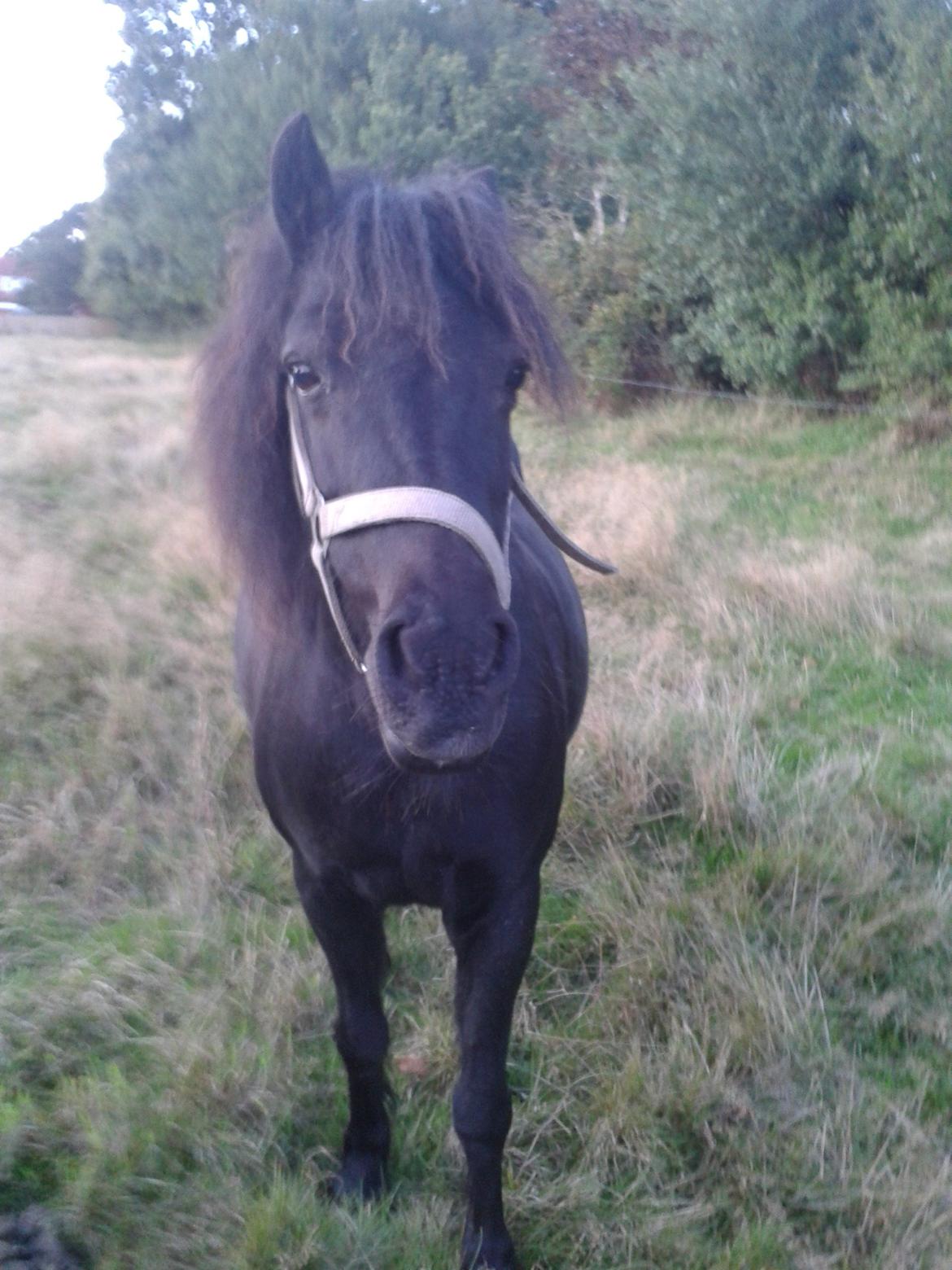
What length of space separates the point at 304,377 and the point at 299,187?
0.40m

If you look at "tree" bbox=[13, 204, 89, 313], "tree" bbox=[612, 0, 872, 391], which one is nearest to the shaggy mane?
"tree" bbox=[612, 0, 872, 391]

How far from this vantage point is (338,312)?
1.79 metres

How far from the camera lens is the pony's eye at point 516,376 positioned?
191 centimetres

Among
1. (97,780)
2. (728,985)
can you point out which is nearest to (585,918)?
(728,985)

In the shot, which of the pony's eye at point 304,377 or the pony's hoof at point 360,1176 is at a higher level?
the pony's eye at point 304,377

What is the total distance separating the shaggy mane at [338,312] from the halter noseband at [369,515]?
8cm

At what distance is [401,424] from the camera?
1.70 meters

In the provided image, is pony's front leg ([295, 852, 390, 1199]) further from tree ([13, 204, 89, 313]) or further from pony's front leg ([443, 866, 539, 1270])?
tree ([13, 204, 89, 313])

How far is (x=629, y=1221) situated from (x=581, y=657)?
1460 millimetres

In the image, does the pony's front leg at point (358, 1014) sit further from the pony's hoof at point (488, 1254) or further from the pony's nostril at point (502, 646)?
the pony's nostril at point (502, 646)

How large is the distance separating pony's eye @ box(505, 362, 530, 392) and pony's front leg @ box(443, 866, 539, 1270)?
98cm

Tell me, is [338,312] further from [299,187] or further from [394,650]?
[394,650]

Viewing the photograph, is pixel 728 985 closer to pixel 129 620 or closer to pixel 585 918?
pixel 585 918

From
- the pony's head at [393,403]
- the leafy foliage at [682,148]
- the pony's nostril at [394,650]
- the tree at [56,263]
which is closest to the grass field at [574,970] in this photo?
the pony's head at [393,403]
